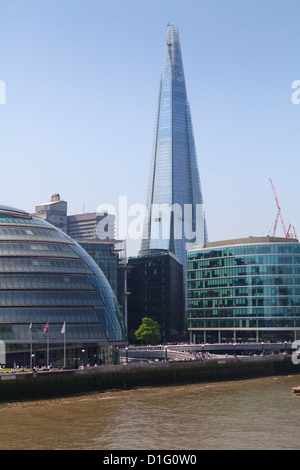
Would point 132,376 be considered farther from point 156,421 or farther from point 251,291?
point 251,291

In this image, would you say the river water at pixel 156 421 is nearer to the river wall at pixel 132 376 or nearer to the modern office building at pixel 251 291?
the river wall at pixel 132 376

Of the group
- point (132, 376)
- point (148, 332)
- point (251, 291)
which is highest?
point (251, 291)

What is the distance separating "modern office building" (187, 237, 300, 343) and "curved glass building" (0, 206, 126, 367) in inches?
2446

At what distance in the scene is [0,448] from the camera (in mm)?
50344

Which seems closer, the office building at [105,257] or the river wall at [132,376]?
the river wall at [132,376]

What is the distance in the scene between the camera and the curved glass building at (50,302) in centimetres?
9344

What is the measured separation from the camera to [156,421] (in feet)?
206

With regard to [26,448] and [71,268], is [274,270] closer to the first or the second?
[71,268]

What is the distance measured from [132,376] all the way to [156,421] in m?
29.6

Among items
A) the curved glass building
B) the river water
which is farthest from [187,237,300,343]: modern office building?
the river water

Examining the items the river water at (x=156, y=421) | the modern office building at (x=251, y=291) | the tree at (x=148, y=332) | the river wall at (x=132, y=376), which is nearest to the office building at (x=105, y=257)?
the tree at (x=148, y=332)

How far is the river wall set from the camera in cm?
7738

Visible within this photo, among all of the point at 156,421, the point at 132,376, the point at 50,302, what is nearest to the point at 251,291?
the point at 132,376

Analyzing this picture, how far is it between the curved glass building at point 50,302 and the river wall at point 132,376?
25.9ft
